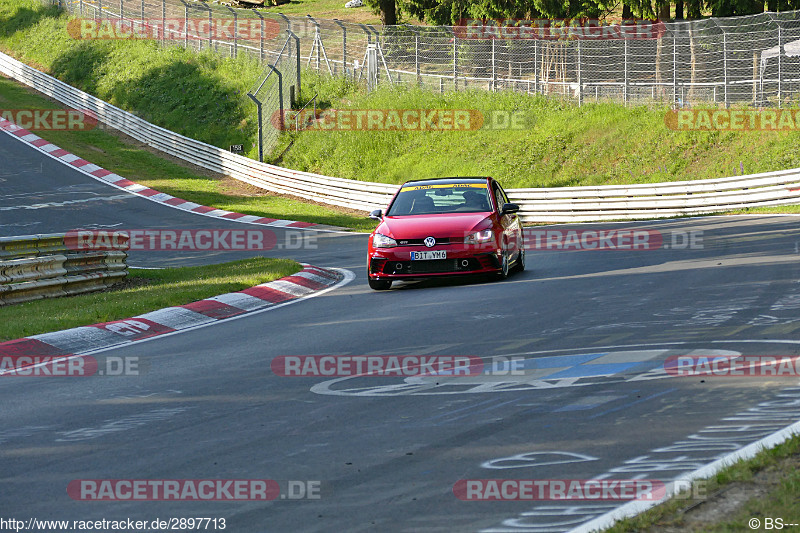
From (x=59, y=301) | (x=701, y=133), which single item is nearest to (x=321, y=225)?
(x=701, y=133)

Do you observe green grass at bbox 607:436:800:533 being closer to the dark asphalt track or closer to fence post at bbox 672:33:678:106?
the dark asphalt track

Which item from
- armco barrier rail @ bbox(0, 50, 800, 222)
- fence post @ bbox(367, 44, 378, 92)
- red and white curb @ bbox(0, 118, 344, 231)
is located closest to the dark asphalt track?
armco barrier rail @ bbox(0, 50, 800, 222)

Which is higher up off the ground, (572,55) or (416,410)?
(572,55)

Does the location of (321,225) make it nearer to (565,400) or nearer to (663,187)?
(663,187)

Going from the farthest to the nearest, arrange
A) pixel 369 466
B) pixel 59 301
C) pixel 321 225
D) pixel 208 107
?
pixel 208 107, pixel 321 225, pixel 59 301, pixel 369 466

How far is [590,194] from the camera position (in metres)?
26.5

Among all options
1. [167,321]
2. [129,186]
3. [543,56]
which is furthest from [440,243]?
[129,186]

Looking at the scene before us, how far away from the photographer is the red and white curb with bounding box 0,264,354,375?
32.3 ft

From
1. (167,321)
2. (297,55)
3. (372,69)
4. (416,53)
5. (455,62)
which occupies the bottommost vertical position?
(167,321)

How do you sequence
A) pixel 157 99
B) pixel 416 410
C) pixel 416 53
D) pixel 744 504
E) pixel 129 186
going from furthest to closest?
1. pixel 157 99
2. pixel 416 53
3. pixel 129 186
4. pixel 416 410
5. pixel 744 504

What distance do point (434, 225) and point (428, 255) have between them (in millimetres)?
449

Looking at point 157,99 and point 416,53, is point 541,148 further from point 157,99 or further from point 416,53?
point 157,99

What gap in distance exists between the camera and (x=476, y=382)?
7262 mm

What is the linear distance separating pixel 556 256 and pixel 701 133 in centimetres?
1428
